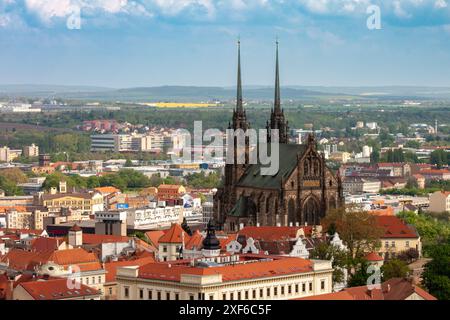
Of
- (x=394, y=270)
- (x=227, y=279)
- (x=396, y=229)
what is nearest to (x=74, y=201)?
(x=396, y=229)

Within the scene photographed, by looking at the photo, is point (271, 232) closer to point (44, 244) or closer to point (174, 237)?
point (174, 237)

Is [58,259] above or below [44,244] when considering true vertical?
above

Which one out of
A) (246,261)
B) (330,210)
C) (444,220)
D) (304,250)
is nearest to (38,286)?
(246,261)

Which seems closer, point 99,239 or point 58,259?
point 58,259

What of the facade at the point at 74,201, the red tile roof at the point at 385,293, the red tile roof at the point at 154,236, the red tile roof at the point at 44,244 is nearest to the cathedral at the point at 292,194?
the red tile roof at the point at 154,236

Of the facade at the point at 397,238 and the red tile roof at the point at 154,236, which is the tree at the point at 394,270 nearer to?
the facade at the point at 397,238

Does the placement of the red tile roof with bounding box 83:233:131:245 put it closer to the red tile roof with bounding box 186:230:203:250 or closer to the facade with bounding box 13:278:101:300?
the red tile roof with bounding box 186:230:203:250
